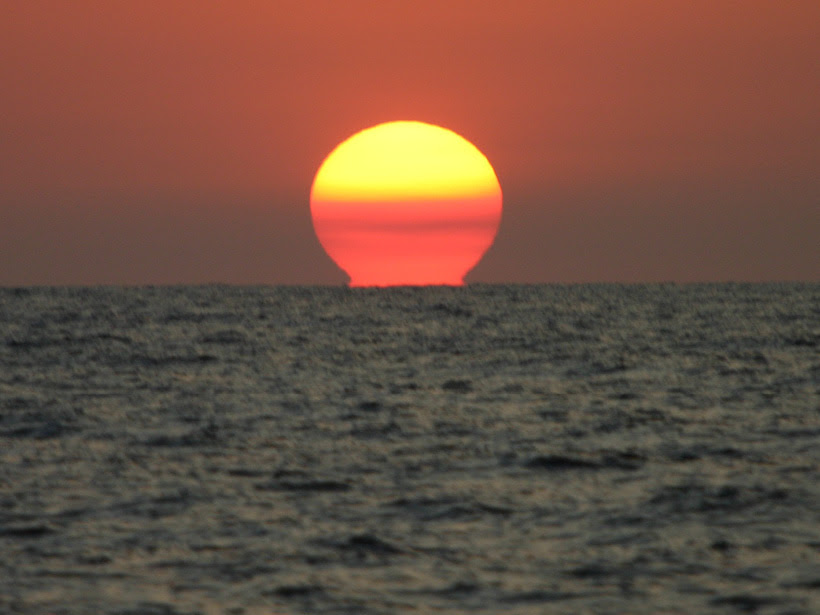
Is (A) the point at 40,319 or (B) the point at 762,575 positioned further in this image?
(A) the point at 40,319

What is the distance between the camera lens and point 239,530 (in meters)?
17.8

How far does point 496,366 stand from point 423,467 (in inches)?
862

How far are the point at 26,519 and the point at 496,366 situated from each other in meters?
27.6

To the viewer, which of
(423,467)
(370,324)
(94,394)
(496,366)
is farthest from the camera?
(370,324)

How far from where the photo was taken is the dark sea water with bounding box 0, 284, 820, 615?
1505 centimetres

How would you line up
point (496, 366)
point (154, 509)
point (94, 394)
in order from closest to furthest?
point (154, 509)
point (94, 394)
point (496, 366)

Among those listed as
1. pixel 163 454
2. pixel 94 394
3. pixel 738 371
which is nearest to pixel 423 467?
pixel 163 454

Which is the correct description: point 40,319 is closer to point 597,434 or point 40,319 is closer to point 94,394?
point 94,394

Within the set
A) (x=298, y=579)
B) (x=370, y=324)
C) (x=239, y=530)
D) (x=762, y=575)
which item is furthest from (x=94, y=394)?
(x=370, y=324)

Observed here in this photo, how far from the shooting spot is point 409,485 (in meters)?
21.1

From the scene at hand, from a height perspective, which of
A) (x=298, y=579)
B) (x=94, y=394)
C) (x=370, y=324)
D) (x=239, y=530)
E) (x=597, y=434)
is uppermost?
(x=370, y=324)

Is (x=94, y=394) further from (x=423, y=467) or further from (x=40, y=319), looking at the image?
(x=40, y=319)

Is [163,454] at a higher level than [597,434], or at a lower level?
lower

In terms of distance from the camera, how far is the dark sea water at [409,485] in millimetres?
15055
